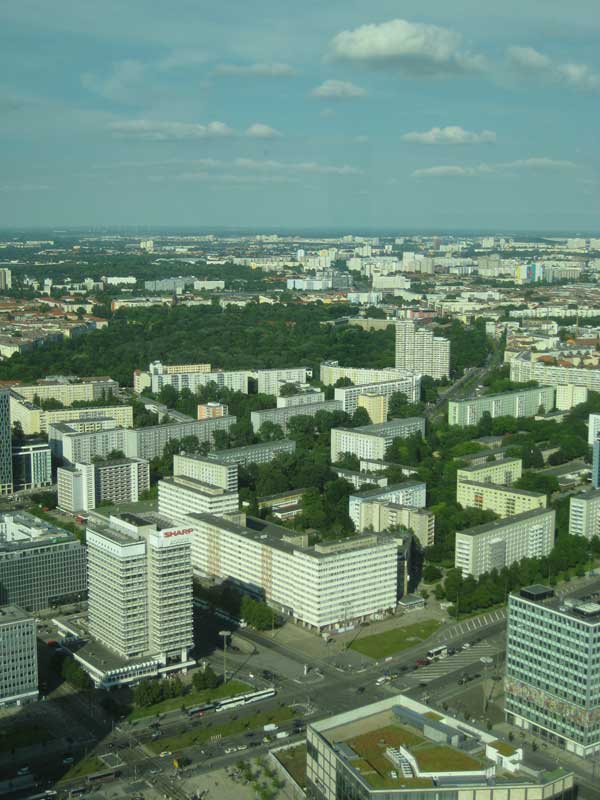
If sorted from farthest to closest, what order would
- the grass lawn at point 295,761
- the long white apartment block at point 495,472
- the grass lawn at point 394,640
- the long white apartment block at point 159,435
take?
1. the long white apartment block at point 159,435
2. the long white apartment block at point 495,472
3. the grass lawn at point 394,640
4. the grass lawn at point 295,761

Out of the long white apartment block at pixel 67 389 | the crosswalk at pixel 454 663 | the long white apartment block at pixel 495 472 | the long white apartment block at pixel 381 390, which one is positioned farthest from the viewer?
the long white apartment block at pixel 67 389

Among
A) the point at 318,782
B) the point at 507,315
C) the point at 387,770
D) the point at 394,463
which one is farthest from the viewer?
the point at 507,315

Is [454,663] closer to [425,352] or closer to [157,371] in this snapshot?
[157,371]

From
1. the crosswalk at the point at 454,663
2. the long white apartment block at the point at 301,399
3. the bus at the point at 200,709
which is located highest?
the long white apartment block at the point at 301,399

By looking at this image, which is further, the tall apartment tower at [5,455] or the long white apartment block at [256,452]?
the long white apartment block at [256,452]

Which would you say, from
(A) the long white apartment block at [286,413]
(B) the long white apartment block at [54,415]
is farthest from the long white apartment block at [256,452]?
(B) the long white apartment block at [54,415]

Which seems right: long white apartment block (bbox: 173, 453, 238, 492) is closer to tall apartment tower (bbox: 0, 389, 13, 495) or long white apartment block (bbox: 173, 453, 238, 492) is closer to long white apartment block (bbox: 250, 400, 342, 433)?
tall apartment tower (bbox: 0, 389, 13, 495)

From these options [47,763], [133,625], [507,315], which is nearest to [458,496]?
[133,625]

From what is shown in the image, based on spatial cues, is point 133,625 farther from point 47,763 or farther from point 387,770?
point 387,770

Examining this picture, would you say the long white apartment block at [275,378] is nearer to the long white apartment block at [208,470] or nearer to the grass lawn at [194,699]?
the long white apartment block at [208,470]
